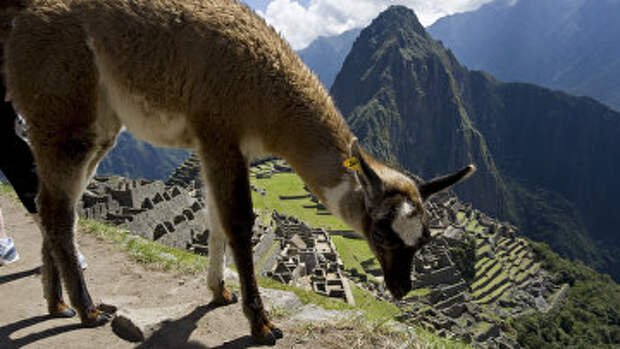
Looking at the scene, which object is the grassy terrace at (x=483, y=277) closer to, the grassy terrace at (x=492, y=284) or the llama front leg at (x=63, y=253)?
the grassy terrace at (x=492, y=284)

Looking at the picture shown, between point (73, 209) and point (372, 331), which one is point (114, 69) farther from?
point (372, 331)

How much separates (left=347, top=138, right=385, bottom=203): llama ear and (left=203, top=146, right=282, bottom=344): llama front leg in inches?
38.5

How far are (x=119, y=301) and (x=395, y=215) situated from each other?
342 cm

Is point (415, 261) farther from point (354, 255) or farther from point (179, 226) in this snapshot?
point (179, 226)

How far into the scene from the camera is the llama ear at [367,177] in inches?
123

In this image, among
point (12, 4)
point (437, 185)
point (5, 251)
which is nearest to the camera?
point (437, 185)

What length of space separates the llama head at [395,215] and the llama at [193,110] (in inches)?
0.4

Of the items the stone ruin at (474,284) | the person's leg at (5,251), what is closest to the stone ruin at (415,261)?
the stone ruin at (474,284)

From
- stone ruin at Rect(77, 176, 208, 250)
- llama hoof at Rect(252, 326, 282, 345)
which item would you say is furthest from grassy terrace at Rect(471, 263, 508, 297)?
llama hoof at Rect(252, 326, 282, 345)

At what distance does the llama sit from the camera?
133 inches

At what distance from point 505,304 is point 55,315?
215 ft

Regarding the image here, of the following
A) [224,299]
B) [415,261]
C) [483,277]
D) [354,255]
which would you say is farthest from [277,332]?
[483,277]

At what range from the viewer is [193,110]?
347cm

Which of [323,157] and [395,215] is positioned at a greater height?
[323,157]
